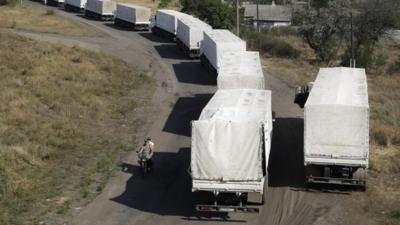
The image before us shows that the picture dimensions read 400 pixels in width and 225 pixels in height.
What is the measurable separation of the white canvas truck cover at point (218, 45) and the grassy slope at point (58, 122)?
4.76m

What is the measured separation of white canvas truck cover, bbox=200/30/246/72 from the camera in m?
39.0

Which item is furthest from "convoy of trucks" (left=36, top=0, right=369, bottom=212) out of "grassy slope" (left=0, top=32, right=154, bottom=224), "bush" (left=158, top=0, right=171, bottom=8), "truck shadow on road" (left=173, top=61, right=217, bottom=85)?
"bush" (left=158, top=0, right=171, bottom=8)

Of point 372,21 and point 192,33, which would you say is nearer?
point 192,33

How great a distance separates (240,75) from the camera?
30.2m

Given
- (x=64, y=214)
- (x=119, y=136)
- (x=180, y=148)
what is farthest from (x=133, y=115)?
(x=64, y=214)

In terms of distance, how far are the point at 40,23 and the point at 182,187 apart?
5128 centimetres

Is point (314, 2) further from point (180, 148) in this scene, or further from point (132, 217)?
point (132, 217)

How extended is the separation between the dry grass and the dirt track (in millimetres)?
27290

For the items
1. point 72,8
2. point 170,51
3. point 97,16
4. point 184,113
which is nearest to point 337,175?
point 184,113

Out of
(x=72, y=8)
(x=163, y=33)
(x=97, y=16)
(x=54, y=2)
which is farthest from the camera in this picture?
(x=54, y=2)

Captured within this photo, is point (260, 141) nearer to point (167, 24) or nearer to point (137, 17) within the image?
point (167, 24)

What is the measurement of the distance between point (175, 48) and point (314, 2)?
22880 millimetres

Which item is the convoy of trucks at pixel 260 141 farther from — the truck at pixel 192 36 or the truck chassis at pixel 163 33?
the truck chassis at pixel 163 33

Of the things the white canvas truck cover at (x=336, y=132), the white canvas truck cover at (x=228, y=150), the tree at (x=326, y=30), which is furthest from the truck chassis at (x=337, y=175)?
the tree at (x=326, y=30)
